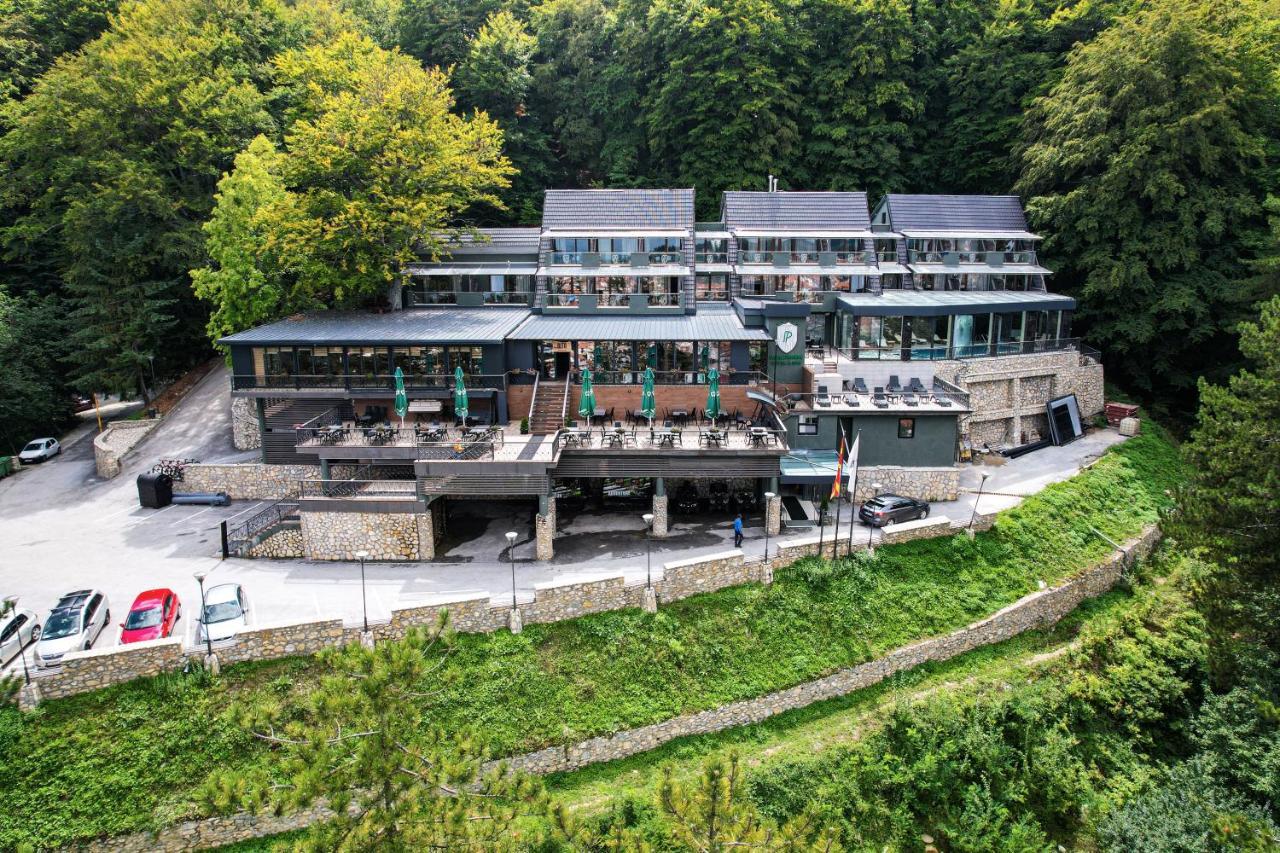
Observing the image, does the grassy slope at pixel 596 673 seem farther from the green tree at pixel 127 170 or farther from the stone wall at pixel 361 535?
the green tree at pixel 127 170

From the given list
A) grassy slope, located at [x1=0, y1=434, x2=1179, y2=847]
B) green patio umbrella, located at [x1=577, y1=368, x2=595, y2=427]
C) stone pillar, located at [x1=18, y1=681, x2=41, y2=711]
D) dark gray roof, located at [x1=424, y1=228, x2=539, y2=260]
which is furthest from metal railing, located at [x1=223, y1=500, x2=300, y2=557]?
dark gray roof, located at [x1=424, y1=228, x2=539, y2=260]

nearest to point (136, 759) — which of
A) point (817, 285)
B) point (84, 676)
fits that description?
point (84, 676)

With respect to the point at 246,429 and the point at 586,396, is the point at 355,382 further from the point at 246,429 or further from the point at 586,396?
the point at 586,396

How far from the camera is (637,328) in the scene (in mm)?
35312

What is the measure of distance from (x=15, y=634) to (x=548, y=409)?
19.2m

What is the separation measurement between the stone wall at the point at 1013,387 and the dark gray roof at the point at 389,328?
841 inches

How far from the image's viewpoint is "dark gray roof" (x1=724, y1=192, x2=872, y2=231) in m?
42.4

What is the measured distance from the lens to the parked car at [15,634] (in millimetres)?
21688

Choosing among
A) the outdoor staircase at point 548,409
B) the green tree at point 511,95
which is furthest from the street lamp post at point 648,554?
the green tree at point 511,95

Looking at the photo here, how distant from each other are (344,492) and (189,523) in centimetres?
791

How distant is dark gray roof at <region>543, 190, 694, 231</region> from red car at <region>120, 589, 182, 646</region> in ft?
82.1

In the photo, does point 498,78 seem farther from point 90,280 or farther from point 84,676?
point 84,676

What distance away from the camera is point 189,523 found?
31266 mm

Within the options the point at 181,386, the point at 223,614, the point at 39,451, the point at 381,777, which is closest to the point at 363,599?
the point at 223,614
